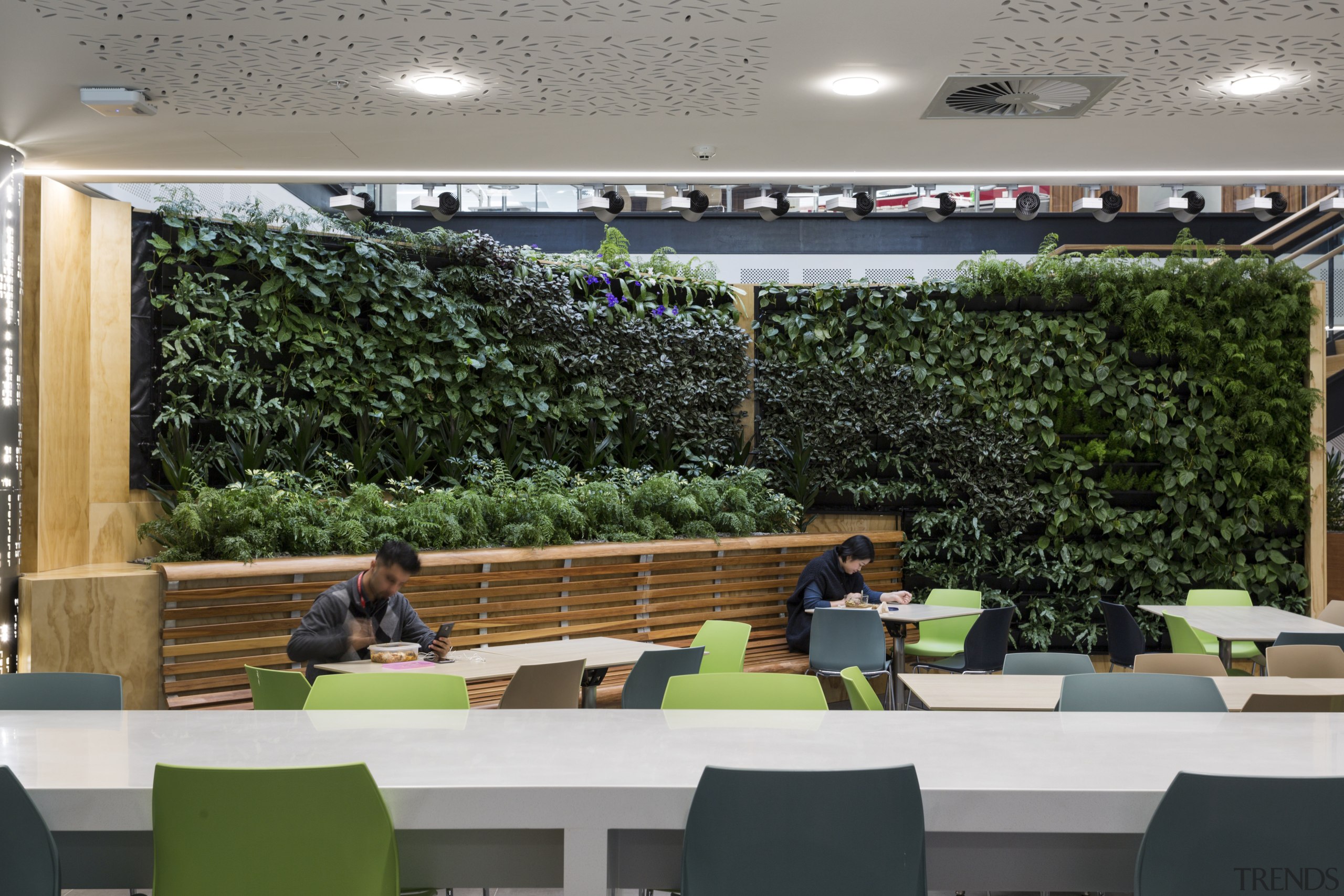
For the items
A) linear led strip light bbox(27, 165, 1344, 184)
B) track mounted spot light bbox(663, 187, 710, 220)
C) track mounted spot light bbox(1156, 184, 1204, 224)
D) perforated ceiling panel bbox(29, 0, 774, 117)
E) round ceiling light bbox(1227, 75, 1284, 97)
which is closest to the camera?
perforated ceiling panel bbox(29, 0, 774, 117)

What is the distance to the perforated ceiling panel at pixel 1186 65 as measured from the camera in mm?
4609

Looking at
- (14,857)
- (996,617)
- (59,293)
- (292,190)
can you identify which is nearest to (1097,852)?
(14,857)

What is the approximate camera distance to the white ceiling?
14.3 ft

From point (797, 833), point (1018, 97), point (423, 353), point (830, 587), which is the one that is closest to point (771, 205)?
point (423, 353)

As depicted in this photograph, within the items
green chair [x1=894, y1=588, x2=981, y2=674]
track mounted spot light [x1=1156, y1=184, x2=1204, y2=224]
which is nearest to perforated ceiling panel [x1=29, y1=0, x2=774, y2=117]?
green chair [x1=894, y1=588, x2=981, y2=674]

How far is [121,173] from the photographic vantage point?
6.58m

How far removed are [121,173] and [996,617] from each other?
241 inches

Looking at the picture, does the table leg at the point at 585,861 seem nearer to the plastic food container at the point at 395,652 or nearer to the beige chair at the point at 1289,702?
the plastic food container at the point at 395,652

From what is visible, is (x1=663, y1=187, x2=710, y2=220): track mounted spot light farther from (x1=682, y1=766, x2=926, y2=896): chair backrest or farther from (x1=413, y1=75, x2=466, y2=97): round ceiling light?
(x1=682, y1=766, x2=926, y2=896): chair backrest

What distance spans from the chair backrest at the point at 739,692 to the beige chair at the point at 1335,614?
4.94 m

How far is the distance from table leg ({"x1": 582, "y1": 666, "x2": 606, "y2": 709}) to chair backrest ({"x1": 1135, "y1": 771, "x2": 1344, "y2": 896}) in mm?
2867

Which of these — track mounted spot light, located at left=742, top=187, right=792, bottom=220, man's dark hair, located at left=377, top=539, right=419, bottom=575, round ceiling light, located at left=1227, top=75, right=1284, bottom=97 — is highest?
track mounted spot light, located at left=742, top=187, right=792, bottom=220

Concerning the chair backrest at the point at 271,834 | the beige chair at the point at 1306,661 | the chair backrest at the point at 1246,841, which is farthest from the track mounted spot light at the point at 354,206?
the chair backrest at the point at 1246,841

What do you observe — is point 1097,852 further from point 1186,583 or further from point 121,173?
point 1186,583
